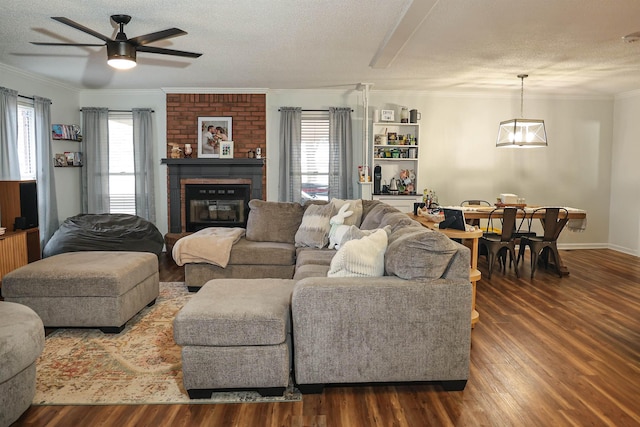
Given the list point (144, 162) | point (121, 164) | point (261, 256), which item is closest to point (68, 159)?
point (121, 164)

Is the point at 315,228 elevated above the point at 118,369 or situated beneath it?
elevated above

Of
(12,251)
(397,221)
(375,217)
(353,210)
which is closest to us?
(397,221)

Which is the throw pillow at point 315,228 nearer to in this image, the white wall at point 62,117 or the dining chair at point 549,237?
the dining chair at point 549,237

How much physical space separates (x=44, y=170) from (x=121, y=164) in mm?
1313

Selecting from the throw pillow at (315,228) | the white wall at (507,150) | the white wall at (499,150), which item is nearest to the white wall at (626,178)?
the white wall at (507,150)

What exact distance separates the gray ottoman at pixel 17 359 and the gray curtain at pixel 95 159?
5.15 metres

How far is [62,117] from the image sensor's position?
7070 millimetres

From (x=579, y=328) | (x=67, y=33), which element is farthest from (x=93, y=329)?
(x=579, y=328)

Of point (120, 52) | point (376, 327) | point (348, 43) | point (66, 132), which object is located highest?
point (348, 43)

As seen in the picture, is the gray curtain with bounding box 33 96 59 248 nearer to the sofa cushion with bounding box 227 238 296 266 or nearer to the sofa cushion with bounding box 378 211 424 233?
the sofa cushion with bounding box 227 238 296 266

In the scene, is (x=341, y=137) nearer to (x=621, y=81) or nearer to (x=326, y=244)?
(x=326, y=244)

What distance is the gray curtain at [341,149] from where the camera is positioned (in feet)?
24.6

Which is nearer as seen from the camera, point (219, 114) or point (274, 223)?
point (274, 223)

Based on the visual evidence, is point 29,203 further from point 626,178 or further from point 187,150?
point 626,178
